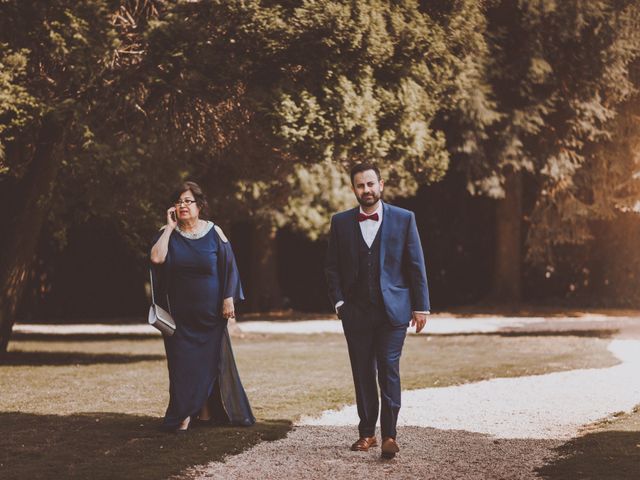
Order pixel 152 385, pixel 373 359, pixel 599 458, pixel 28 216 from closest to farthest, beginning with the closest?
pixel 599 458
pixel 373 359
pixel 152 385
pixel 28 216

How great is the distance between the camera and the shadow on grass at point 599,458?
5.98 meters

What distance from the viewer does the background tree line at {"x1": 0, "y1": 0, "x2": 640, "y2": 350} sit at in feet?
39.1

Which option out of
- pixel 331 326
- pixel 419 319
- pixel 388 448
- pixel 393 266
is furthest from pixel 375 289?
pixel 331 326

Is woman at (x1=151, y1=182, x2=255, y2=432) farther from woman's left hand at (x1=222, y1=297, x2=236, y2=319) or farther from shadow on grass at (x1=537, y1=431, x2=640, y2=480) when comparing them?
shadow on grass at (x1=537, y1=431, x2=640, y2=480)

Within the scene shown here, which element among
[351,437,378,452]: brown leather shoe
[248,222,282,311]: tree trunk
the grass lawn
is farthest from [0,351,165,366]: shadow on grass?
[248,222,282,311]: tree trunk

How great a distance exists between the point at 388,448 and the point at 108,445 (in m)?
1.98

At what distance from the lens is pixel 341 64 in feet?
40.4

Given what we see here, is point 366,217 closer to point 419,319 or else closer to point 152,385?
point 419,319

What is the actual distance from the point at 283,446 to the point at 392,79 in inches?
280

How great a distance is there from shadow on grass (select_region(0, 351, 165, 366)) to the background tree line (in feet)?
1.69

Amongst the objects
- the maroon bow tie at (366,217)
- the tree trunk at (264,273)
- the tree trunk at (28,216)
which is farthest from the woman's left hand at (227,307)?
the tree trunk at (264,273)

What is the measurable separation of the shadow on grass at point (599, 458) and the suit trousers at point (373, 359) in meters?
1.01

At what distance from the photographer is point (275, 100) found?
1214 cm

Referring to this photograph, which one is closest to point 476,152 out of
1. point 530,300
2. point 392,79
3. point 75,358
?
point 530,300
